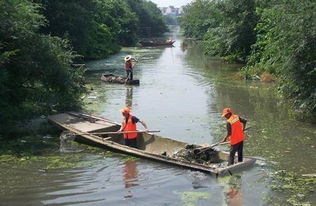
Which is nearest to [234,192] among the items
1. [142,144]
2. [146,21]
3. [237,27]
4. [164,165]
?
[164,165]

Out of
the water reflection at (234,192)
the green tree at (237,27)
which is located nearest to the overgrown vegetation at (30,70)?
the water reflection at (234,192)

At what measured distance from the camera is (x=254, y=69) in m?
34.0

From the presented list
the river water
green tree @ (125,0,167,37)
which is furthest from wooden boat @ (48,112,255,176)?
green tree @ (125,0,167,37)

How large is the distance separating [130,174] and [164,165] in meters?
1.00

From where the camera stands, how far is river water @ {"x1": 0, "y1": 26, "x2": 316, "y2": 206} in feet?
35.7

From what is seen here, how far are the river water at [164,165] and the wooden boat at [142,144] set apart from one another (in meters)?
0.20

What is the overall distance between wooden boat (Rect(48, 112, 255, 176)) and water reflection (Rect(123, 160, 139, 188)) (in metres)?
0.37

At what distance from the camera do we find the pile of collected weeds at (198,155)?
13.2 m

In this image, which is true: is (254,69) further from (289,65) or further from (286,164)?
(286,164)

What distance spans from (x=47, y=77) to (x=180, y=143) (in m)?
6.19

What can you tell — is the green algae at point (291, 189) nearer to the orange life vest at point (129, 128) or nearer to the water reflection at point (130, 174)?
the water reflection at point (130, 174)

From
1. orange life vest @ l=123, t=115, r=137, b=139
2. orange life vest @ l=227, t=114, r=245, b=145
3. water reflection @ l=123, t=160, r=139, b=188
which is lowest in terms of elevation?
water reflection @ l=123, t=160, r=139, b=188

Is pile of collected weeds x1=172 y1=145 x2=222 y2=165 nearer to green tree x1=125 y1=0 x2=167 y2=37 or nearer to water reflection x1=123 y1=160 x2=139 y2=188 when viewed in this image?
water reflection x1=123 y1=160 x2=139 y2=188

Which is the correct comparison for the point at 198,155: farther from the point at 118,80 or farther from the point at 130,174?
the point at 118,80
